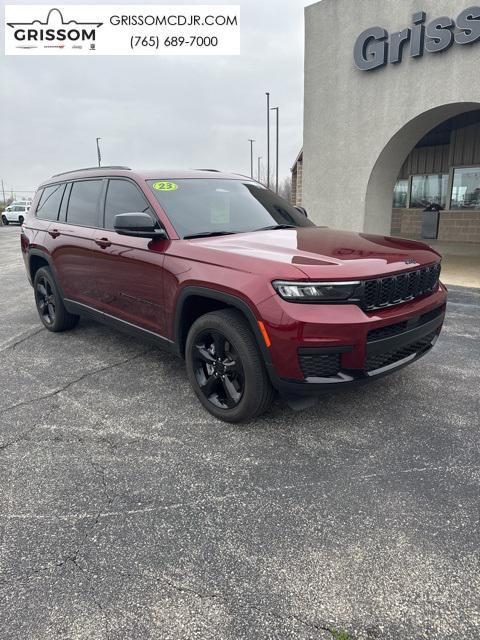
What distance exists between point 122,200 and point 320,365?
250 cm

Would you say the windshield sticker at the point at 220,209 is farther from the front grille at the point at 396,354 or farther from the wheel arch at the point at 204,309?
the front grille at the point at 396,354

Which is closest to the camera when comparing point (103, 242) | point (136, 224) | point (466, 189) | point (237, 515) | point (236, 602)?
point (236, 602)

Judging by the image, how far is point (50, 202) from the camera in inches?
225


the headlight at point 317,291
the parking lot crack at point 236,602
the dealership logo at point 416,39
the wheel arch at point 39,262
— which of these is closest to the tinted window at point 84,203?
the wheel arch at point 39,262

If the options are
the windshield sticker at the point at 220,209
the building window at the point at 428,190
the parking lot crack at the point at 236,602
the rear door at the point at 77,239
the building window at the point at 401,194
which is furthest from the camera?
the building window at the point at 401,194

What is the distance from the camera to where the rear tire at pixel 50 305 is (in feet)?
18.1

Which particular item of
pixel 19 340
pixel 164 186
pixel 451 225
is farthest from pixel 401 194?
pixel 19 340

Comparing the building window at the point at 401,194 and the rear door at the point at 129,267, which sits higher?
the building window at the point at 401,194

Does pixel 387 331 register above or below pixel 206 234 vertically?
below

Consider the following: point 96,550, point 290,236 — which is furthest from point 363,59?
point 96,550

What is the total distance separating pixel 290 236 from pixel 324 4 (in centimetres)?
855

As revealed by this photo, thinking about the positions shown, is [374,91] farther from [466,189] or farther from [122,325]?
[122,325]

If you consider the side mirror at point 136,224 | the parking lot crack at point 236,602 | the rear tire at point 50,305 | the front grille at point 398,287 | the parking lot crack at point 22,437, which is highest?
the side mirror at point 136,224

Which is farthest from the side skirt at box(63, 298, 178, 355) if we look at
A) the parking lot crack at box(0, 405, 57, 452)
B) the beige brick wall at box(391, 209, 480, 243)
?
the beige brick wall at box(391, 209, 480, 243)
